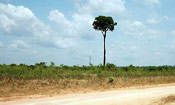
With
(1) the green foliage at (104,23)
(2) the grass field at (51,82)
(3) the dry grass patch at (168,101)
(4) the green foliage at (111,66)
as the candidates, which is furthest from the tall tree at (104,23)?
(3) the dry grass patch at (168,101)

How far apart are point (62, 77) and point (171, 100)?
1001 centimetres

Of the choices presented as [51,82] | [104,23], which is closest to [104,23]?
[104,23]

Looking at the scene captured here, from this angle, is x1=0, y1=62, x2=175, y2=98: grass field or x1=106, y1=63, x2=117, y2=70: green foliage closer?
x1=0, y1=62, x2=175, y2=98: grass field

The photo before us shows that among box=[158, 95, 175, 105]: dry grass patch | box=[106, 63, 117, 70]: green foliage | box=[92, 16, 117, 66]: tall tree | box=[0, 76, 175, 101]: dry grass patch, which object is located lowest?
box=[158, 95, 175, 105]: dry grass patch

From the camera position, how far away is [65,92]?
15.5 meters

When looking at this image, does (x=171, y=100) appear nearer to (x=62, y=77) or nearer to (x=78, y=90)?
(x=78, y=90)

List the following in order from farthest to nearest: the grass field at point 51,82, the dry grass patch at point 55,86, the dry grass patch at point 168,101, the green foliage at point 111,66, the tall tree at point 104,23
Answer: the tall tree at point 104,23 → the green foliage at point 111,66 → the grass field at point 51,82 → the dry grass patch at point 55,86 → the dry grass patch at point 168,101

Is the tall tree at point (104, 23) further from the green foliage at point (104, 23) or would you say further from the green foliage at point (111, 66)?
the green foliage at point (111, 66)

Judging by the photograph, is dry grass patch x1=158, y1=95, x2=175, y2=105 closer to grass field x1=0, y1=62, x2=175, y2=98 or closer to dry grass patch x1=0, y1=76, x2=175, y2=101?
dry grass patch x1=0, y1=76, x2=175, y2=101

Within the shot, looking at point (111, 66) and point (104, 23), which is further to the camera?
point (104, 23)

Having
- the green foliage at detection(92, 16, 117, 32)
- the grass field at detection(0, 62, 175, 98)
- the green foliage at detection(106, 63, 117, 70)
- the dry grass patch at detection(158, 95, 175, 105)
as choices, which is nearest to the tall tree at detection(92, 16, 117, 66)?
the green foliage at detection(92, 16, 117, 32)

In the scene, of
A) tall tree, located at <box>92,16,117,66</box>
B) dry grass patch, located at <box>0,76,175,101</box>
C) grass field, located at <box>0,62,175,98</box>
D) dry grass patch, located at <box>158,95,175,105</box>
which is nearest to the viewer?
dry grass patch, located at <box>158,95,175,105</box>

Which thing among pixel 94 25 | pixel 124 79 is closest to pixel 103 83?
pixel 124 79

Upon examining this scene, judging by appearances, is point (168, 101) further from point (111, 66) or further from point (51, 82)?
point (111, 66)
